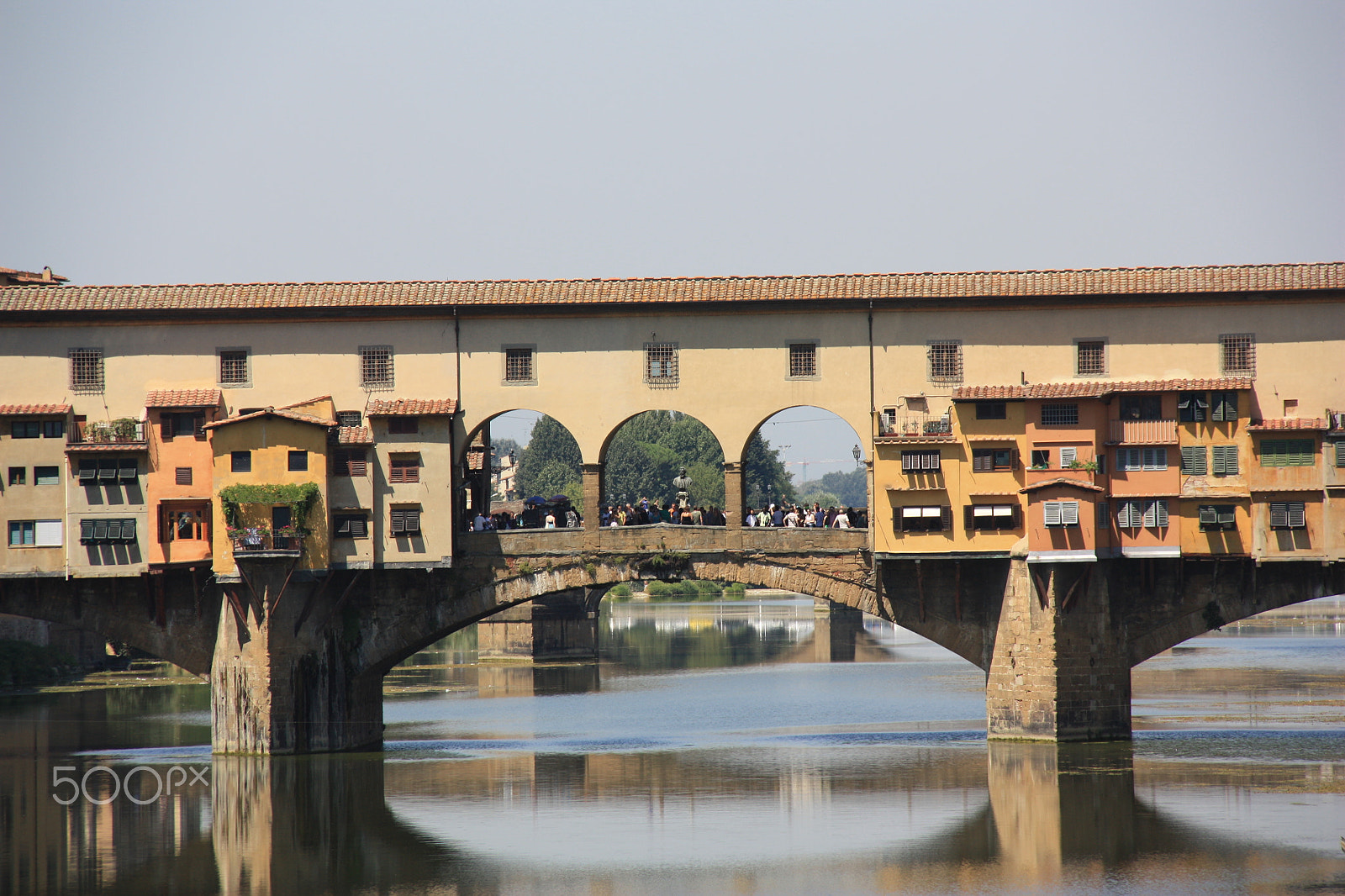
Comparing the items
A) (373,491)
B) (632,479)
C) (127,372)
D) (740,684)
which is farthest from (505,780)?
(632,479)

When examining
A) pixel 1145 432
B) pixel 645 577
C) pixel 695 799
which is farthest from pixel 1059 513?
pixel 695 799

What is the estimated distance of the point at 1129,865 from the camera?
88.0ft

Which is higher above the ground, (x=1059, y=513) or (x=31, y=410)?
(x=31, y=410)

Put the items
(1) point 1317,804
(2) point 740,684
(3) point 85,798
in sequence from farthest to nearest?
(2) point 740,684 → (3) point 85,798 → (1) point 1317,804

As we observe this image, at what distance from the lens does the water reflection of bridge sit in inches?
1065

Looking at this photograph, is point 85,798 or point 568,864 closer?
point 568,864

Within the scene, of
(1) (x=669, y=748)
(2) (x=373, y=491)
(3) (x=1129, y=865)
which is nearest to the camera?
(3) (x=1129, y=865)

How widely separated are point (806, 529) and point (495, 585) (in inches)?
328

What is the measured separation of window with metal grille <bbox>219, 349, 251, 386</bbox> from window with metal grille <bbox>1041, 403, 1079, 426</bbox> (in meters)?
20.9

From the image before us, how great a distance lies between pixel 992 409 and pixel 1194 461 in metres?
5.16

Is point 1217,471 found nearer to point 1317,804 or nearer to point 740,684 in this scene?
point 1317,804

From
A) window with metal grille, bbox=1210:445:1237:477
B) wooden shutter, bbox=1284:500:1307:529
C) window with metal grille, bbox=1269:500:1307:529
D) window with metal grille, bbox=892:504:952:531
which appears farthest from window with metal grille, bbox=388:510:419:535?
wooden shutter, bbox=1284:500:1307:529

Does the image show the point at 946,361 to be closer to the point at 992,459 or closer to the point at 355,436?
the point at 992,459

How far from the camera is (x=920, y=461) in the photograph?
123ft
